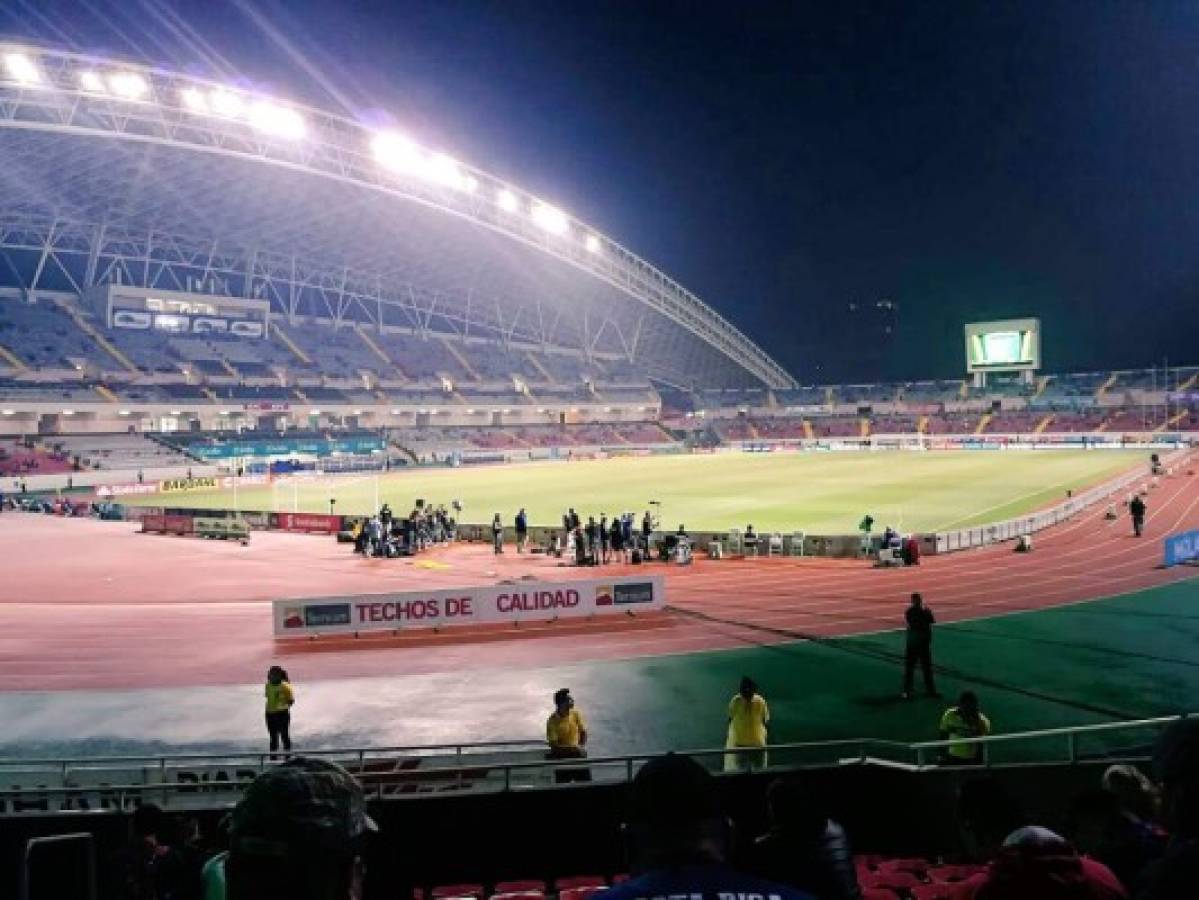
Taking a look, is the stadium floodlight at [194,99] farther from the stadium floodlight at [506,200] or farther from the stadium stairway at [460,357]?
the stadium stairway at [460,357]

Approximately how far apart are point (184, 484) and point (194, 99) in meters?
26.6

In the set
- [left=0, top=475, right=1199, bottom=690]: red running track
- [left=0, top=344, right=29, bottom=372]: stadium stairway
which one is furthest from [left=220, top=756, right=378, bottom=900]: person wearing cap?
[left=0, top=344, right=29, bottom=372]: stadium stairway

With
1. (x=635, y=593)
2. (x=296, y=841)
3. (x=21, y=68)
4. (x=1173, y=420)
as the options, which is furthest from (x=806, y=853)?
(x=1173, y=420)

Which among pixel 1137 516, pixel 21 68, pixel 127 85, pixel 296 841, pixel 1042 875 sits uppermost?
pixel 127 85

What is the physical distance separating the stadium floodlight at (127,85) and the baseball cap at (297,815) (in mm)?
53650

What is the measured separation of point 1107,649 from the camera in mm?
16984

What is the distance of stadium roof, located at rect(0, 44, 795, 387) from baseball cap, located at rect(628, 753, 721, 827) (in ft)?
169

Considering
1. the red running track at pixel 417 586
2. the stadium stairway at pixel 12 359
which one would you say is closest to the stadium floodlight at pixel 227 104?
the red running track at pixel 417 586


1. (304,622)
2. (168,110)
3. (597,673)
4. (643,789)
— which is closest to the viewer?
(643,789)

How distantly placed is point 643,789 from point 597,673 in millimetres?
15062

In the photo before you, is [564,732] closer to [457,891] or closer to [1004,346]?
[457,891]

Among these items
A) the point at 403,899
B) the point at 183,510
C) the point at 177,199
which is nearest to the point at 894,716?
the point at 403,899

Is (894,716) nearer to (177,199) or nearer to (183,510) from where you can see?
(183,510)

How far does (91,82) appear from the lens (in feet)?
150
